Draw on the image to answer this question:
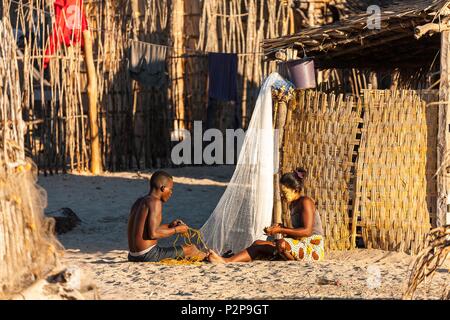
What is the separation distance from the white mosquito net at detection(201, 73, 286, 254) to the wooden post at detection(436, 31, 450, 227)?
1600mm

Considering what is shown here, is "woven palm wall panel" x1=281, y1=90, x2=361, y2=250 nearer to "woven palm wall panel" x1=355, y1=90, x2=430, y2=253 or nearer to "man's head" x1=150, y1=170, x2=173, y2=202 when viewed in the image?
"woven palm wall panel" x1=355, y1=90, x2=430, y2=253

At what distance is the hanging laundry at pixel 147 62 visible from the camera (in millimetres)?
15758

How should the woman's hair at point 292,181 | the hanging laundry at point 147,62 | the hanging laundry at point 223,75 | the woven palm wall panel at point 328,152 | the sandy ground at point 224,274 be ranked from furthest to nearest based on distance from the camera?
the hanging laundry at point 147,62
the hanging laundry at point 223,75
the woven palm wall panel at point 328,152
the woman's hair at point 292,181
the sandy ground at point 224,274

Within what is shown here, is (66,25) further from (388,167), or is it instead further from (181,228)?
(388,167)

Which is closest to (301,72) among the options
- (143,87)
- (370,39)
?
(370,39)

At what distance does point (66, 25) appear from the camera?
14930 millimetres

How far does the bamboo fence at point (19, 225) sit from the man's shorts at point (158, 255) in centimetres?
263

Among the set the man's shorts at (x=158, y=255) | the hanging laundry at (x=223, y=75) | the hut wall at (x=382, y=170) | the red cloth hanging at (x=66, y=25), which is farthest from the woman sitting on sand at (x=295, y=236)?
the red cloth hanging at (x=66, y=25)

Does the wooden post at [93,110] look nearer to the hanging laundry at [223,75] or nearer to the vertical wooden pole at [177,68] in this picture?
the vertical wooden pole at [177,68]

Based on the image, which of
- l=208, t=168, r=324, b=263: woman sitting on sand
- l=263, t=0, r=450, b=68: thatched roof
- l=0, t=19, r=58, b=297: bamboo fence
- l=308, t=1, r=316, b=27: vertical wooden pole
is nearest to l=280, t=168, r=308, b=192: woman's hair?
l=208, t=168, r=324, b=263: woman sitting on sand

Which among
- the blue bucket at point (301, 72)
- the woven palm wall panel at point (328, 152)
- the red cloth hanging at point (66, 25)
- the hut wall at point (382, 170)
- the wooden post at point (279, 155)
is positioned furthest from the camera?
the red cloth hanging at point (66, 25)

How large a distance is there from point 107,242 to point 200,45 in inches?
225

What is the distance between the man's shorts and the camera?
31.0ft
